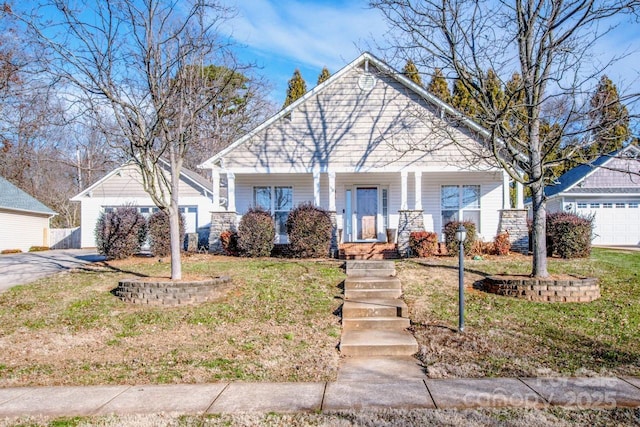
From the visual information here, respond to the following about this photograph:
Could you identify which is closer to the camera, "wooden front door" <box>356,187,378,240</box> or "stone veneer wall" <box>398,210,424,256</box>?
"stone veneer wall" <box>398,210,424,256</box>

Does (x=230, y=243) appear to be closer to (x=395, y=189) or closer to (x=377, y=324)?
(x=395, y=189)

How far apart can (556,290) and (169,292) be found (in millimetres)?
7232

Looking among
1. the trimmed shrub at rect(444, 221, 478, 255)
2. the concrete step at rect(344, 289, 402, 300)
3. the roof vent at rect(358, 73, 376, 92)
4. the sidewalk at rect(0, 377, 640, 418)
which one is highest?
the roof vent at rect(358, 73, 376, 92)

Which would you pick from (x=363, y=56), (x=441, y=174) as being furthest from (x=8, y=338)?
(x=441, y=174)

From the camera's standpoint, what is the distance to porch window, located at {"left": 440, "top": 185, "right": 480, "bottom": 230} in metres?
15.6

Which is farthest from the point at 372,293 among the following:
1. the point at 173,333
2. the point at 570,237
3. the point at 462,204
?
the point at 462,204

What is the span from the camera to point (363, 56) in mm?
14258

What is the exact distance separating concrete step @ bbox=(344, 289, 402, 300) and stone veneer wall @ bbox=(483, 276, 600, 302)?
7.07ft

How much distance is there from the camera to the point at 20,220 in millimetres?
24781

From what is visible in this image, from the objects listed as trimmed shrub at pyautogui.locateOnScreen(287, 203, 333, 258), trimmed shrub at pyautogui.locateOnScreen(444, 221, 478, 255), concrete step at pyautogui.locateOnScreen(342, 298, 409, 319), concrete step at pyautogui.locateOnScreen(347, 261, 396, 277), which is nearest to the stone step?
concrete step at pyautogui.locateOnScreen(347, 261, 396, 277)

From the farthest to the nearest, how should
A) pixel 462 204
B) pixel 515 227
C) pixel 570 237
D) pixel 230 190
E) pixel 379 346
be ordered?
1. pixel 462 204
2. pixel 230 190
3. pixel 515 227
4. pixel 570 237
5. pixel 379 346

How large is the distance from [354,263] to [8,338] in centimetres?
661

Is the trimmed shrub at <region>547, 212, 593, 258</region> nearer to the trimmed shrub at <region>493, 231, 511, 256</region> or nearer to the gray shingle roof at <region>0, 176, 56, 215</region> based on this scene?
the trimmed shrub at <region>493, 231, 511, 256</region>

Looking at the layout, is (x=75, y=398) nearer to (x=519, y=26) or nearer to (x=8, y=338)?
(x=8, y=338)
